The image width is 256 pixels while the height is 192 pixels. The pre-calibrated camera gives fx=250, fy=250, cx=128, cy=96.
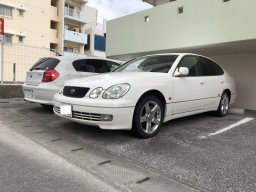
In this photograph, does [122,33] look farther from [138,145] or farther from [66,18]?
[66,18]

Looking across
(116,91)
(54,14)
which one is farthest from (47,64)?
(54,14)

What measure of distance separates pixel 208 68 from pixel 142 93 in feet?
7.65

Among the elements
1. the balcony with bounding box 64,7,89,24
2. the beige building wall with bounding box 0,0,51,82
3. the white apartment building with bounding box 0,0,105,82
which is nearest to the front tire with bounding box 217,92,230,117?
the white apartment building with bounding box 0,0,105,82

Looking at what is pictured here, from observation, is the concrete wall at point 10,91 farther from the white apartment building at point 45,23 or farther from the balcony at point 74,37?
the balcony at point 74,37

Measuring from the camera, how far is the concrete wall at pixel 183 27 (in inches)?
232

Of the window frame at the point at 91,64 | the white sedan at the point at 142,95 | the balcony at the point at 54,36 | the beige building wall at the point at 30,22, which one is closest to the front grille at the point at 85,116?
the white sedan at the point at 142,95

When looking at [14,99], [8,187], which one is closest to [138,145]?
[8,187]

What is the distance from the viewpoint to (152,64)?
4.70 metres

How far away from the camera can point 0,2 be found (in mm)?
19703

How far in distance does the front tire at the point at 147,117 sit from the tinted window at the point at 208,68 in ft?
5.56

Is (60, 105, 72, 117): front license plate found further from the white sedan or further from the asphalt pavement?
the asphalt pavement

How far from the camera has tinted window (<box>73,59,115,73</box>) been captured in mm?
5861

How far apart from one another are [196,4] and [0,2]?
1826cm

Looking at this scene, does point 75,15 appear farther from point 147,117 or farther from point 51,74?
point 147,117
